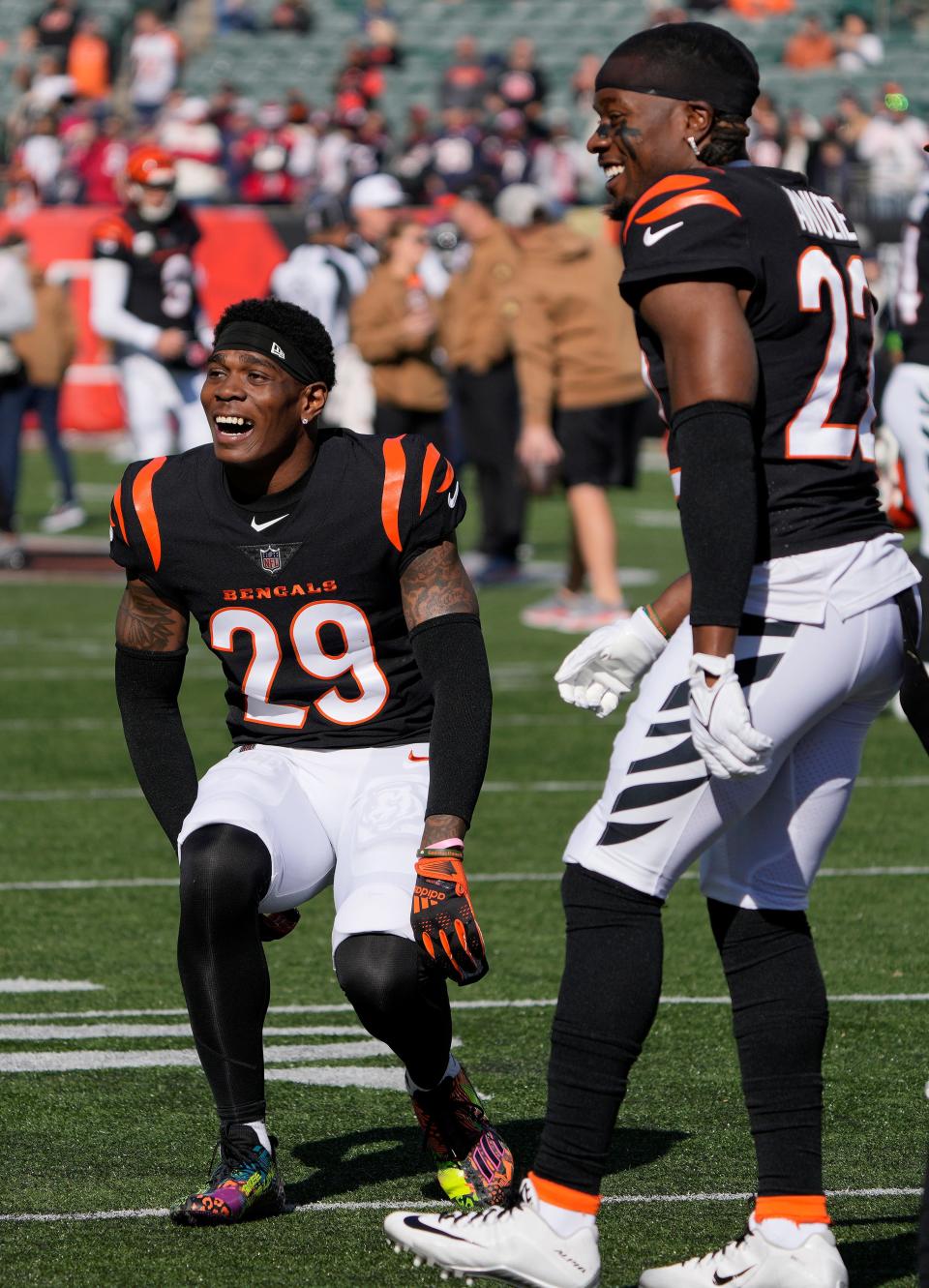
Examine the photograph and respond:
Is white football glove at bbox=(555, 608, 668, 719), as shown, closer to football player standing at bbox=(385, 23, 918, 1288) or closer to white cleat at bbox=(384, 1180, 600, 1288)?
football player standing at bbox=(385, 23, 918, 1288)

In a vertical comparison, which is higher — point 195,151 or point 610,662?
point 610,662

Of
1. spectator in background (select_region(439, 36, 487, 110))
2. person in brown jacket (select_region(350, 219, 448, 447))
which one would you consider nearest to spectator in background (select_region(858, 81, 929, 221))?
spectator in background (select_region(439, 36, 487, 110))

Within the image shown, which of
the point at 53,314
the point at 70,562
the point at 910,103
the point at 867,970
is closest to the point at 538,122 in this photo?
the point at 910,103

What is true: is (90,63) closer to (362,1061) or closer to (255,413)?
(362,1061)

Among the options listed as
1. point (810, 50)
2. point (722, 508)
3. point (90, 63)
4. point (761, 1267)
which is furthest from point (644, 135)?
point (90, 63)

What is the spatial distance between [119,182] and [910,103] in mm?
8143

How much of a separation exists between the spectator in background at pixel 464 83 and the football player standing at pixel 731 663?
22.5 meters

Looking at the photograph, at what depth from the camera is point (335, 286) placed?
43.3ft

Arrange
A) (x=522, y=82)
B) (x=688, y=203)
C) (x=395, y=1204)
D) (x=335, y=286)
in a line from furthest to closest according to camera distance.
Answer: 1. (x=522, y=82)
2. (x=335, y=286)
3. (x=395, y=1204)
4. (x=688, y=203)

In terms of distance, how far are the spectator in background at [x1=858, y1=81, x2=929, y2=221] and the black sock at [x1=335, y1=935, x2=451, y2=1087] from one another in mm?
16772

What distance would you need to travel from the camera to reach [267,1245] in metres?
3.77

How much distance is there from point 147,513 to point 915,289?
374cm

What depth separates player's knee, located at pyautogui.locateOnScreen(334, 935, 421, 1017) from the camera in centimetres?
386

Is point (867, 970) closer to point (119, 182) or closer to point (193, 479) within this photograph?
point (193, 479)
